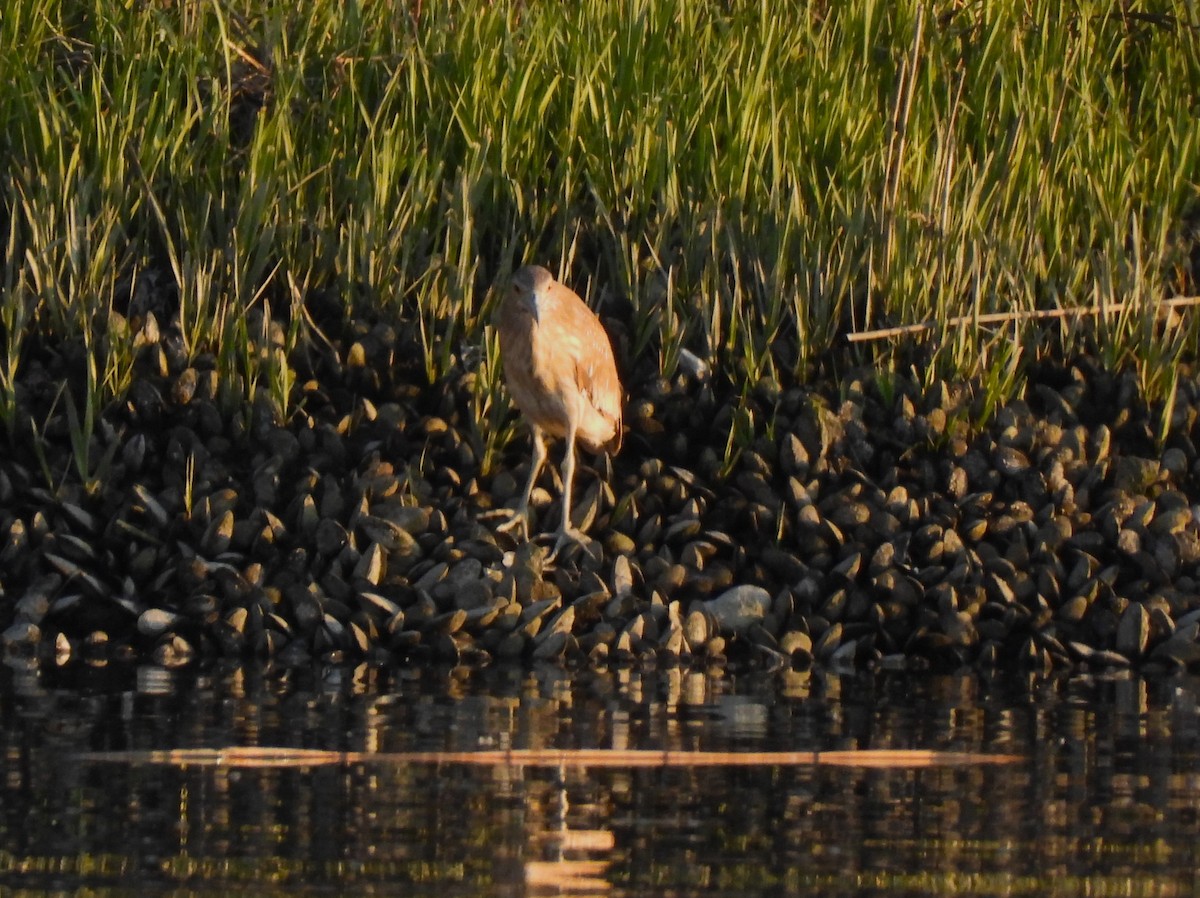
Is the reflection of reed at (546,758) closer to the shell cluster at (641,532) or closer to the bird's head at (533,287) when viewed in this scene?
the shell cluster at (641,532)

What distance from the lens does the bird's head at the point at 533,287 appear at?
23.7 ft

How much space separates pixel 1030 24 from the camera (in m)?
9.41

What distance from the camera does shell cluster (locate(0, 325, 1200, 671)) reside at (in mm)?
6746

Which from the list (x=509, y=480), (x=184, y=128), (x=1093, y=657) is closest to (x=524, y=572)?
(x=509, y=480)

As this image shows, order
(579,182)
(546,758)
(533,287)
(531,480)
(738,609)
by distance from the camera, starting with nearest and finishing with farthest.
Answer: (546,758) < (738,609) < (533,287) < (531,480) < (579,182)

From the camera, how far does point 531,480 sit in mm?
7422

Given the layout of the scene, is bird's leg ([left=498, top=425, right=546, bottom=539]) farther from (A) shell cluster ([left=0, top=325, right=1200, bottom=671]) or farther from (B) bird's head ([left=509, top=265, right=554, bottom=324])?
(B) bird's head ([left=509, top=265, right=554, bottom=324])

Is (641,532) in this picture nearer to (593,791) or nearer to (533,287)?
(533,287)

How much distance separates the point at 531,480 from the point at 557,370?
1.35 ft

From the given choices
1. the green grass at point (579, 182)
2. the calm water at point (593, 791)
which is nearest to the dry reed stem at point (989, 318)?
the green grass at point (579, 182)

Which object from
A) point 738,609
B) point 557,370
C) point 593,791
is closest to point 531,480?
point 557,370

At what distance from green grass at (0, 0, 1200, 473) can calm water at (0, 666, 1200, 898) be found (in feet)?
5.59

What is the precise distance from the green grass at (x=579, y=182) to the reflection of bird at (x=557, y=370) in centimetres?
25

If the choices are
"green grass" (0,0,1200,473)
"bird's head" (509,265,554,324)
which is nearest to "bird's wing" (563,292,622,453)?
"bird's head" (509,265,554,324)
